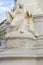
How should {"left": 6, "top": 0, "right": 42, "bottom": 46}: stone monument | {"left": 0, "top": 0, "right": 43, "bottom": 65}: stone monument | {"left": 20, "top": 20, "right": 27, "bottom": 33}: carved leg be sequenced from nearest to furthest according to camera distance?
{"left": 0, "top": 0, "right": 43, "bottom": 65}: stone monument → {"left": 6, "top": 0, "right": 42, "bottom": 46}: stone monument → {"left": 20, "top": 20, "right": 27, "bottom": 33}: carved leg

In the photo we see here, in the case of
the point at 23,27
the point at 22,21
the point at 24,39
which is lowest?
the point at 24,39

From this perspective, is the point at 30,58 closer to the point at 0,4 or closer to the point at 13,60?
the point at 13,60

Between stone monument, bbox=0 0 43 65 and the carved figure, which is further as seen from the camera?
the carved figure

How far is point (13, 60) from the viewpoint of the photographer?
517cm

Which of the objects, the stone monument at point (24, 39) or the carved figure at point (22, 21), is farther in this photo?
the carved figure at point (22, 21)

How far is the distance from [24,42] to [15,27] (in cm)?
46

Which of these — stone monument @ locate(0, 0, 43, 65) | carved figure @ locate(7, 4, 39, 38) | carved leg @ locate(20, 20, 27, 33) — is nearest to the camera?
stone monument @ locate(0, 0, 43, 65)

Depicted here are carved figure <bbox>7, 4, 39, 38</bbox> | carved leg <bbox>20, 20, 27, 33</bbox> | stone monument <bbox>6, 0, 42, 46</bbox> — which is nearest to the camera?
stone monument <bbox>6, 0, 42, 46</bbox>

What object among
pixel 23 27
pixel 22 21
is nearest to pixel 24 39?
pixel 23 27

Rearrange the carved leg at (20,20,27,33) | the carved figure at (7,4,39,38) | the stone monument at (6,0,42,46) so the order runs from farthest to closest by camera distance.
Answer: the carved figure at (7,4,39,38), the carved leg at (20,20,27,33), the stone monument at (6,0,42,46)

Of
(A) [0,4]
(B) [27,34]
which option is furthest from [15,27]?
(A) [0,4]

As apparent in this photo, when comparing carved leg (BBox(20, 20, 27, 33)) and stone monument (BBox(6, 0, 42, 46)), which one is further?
carved leg (BBox(20, 20, 27, 33))

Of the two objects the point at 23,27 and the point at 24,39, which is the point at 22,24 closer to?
the point at 23,27

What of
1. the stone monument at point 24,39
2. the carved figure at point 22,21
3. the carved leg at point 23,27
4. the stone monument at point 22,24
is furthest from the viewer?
the carved figure at point 22,21
